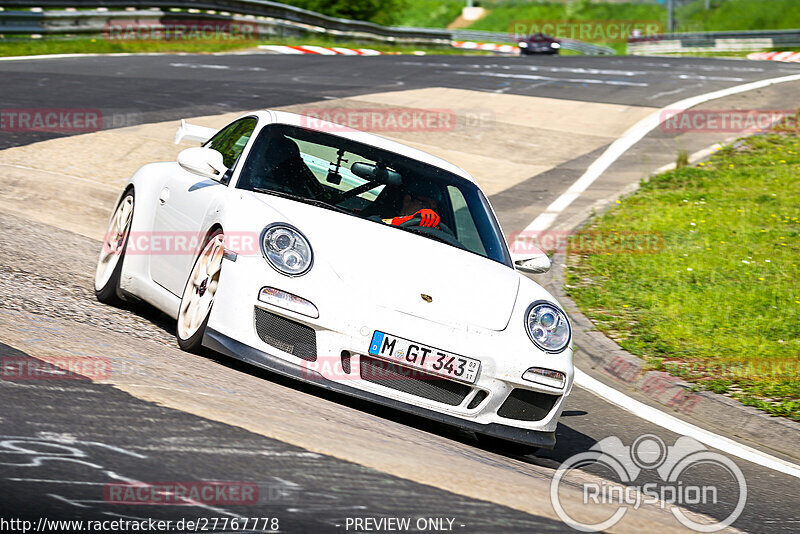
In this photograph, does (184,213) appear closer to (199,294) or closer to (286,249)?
(199,294)

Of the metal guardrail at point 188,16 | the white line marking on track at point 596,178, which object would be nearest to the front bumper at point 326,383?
the white line marking on track at point 596,178

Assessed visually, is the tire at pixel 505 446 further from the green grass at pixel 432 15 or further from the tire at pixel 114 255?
the green grass at pixel 432 15

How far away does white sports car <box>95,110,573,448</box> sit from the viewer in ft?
15.9

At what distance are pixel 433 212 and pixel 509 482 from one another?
90.5 inches

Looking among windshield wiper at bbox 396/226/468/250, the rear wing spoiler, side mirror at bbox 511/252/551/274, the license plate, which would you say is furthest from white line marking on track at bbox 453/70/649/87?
the license plate

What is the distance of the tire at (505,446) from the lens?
522cm

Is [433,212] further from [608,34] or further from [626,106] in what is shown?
[608,34]

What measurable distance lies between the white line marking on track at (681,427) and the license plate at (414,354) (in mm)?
2216

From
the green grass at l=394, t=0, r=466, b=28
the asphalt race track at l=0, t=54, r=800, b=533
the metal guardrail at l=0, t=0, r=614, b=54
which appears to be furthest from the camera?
the green grass at l=394, t=0, r=466, b=28

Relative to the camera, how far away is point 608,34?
69.4 m

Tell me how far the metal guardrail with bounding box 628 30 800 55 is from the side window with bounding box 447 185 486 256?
36868 millimetres

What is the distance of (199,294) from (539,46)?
42.7m

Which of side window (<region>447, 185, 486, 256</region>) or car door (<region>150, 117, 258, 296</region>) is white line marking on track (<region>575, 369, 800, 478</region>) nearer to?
side window (<region>447, 185, 486, 256</region>)

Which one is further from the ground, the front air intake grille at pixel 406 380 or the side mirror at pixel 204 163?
the side mirror at pixel 204 163
